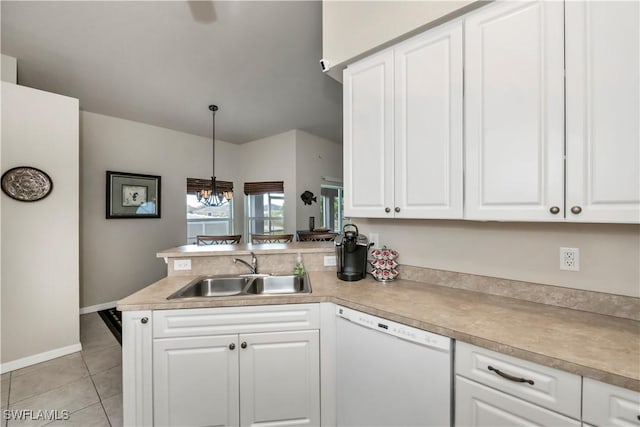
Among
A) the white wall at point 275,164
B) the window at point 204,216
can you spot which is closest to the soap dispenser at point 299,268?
the white wall at point 275,164

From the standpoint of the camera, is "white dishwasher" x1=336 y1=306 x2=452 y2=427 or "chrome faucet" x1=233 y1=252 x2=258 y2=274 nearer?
"white dishwasher" x1=336 y1=306 x2=452 y2=427

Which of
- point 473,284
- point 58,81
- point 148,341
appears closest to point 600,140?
point 473,284

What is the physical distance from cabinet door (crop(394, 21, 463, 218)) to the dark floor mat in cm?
334

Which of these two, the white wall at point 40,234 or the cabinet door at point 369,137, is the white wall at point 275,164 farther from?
the cabinet door at point 369,137

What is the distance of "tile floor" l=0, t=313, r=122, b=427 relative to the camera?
189 centimetres

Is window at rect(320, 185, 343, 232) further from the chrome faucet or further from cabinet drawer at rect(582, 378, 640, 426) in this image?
cabinet drawer at rect(582, 378, 640, 426)

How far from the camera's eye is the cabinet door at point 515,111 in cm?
120

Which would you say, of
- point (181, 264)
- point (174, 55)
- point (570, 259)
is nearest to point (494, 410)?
point (570, 259)

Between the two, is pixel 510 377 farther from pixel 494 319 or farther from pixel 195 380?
pixel 195 380

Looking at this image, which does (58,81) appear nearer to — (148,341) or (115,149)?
(115,149)

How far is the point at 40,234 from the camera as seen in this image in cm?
256

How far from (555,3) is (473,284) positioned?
4.64ft

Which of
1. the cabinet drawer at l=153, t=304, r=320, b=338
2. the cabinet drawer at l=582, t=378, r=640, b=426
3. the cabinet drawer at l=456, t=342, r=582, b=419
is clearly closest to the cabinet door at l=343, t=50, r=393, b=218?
the cabinet drawer at l=153, t=304, r=320, b=338

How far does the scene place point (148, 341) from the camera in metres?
1.48
